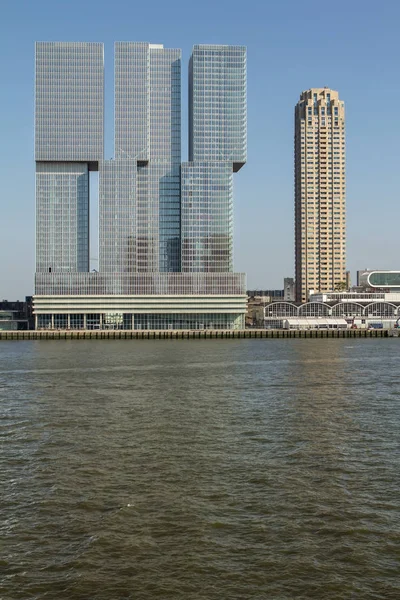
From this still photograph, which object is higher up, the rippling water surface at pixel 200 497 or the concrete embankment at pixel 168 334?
the rippling water surface at pixel 200 497

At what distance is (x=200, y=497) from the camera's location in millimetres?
26922

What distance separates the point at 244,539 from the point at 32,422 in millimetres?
24731

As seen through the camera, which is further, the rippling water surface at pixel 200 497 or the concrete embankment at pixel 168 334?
the concrete embankment at pixel 168 334

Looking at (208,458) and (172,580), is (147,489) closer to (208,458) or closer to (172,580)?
(208,458)

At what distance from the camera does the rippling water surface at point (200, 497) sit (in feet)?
64.3

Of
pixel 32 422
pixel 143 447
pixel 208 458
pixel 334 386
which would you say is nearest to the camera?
pixel 208 458

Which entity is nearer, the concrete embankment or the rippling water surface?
the rippling water surface

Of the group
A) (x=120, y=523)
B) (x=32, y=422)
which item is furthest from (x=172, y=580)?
(x=32, y=422)

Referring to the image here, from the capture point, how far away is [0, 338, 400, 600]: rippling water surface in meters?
19.6

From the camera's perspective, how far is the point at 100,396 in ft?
187

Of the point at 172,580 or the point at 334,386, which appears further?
the point at 334,386

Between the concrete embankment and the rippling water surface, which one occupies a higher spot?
the rippling water surface

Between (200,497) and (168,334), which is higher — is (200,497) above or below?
above

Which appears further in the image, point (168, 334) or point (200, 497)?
point (168, 334)
